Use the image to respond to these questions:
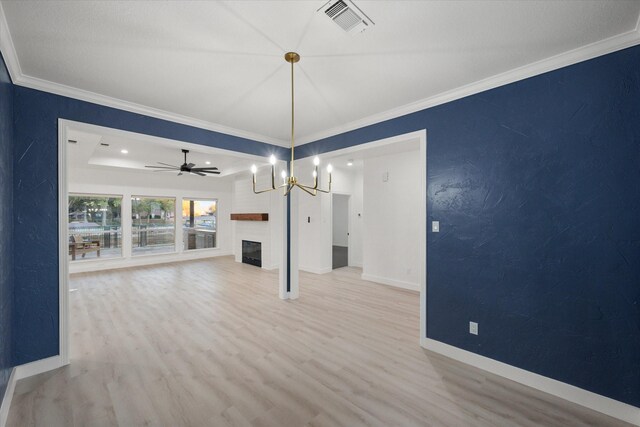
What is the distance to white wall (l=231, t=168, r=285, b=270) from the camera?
723 centimetres

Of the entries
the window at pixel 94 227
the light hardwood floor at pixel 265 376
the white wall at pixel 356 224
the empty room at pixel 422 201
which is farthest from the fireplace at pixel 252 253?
the empty room at pixel 422 201

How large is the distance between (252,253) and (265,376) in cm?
561

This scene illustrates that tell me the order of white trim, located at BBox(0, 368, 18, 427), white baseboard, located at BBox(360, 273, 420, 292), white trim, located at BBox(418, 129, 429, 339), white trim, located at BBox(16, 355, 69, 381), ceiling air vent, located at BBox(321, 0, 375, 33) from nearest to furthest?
ceiling air vent, located at BBox(321, 0, 375, 33) → white trim, located at BBox(0, 368, 18, 427) → white trim, located at BBox(16, 355, 69, 381) → white trim, located at BBox(418, 129, 429, 339) → white baseboard, located at BBox(360, 273, 420, 292)

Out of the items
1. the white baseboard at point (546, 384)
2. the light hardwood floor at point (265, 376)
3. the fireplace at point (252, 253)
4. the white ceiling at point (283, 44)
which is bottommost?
the light hardwood floor at point (265, 376)

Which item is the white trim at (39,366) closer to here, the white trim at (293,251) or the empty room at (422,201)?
the empty room at (422,201)

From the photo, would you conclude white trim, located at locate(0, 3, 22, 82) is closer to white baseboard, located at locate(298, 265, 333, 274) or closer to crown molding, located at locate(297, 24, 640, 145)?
crown molding, located at locate(297, 24, 640, 145)

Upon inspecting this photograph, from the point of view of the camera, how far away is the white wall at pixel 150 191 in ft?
22.5

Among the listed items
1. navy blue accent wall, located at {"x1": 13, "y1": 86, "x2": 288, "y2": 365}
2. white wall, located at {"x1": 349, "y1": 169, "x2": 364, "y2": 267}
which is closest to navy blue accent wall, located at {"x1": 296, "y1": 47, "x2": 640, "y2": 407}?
navy blue accent wall, located at {"x1": 13, "y1": 86, "x2": 288, "y2": 365}

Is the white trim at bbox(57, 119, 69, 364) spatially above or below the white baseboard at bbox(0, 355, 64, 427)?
above

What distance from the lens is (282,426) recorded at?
1.89 m

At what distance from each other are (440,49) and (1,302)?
3926mm

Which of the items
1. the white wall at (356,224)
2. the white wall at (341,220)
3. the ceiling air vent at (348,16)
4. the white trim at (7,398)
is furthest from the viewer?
the white wall at (341,220)

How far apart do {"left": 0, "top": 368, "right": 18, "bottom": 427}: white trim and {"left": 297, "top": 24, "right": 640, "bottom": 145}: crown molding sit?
432 cm

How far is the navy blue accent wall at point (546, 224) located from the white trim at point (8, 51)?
3622mm
